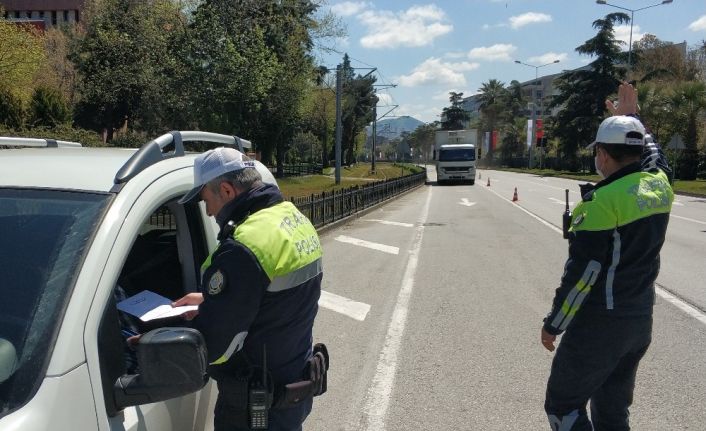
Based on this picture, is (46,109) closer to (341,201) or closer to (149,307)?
(341,201)

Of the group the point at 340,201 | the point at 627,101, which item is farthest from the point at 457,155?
the point at 627,101

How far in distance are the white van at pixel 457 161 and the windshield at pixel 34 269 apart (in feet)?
137

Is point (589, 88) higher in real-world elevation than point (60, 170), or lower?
higher

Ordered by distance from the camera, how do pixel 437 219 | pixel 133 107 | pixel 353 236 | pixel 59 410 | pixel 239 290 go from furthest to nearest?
pixel 133 107
pixel 437 219
pixel 353 236
pixel 239 290
pixel 59 410

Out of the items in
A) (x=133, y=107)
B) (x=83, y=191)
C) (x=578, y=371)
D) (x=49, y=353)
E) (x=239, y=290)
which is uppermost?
(x=133, y=107)

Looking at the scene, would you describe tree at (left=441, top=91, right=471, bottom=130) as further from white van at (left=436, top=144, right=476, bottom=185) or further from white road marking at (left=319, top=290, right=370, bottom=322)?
white road marking at (left=319, top=290, right=370, bottom=322)

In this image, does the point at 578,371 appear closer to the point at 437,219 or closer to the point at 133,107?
the point at 437,219

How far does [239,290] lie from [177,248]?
127 cm

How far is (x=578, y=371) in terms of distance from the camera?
2.95 meters

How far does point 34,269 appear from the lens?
1.89 meters

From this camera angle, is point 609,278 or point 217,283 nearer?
point 217,283

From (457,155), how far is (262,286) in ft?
138

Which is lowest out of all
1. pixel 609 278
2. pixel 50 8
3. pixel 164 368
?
pixel 164 368

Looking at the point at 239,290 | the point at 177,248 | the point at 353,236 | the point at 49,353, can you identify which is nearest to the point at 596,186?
the point at 239,290
